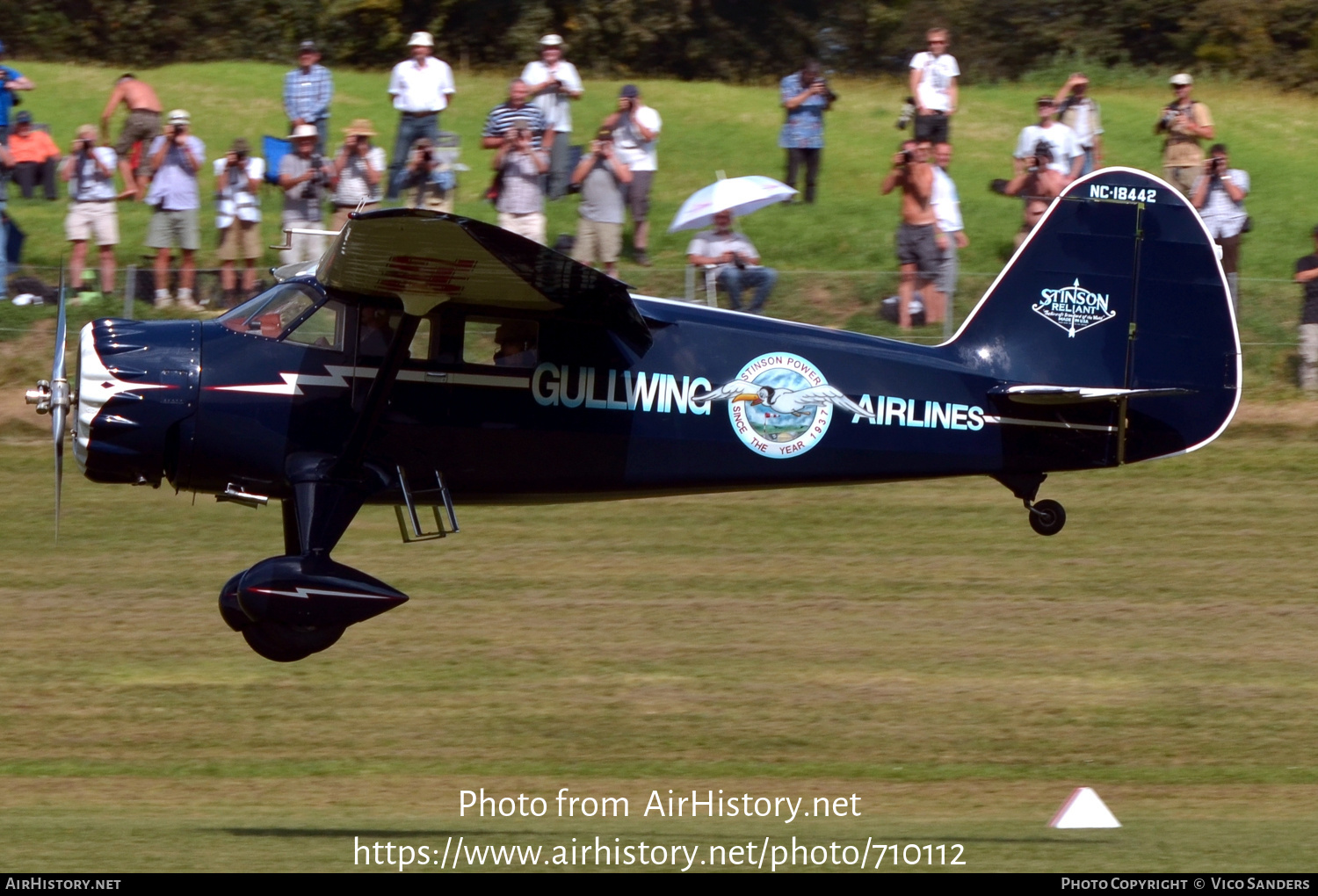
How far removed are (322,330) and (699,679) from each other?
524cm

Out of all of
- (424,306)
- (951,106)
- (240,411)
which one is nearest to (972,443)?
(424,306)

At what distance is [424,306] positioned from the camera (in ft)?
33.4

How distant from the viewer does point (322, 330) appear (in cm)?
1058

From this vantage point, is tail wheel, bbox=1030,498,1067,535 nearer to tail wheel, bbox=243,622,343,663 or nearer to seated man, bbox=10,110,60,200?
tail wheel, bbox=243,622,343,663

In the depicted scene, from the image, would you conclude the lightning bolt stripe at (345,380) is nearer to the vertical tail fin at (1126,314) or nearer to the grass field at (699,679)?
the grass field at (699,679)

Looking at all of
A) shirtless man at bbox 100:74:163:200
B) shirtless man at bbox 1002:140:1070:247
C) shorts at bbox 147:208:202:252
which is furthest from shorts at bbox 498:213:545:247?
shirtless man at bbox 100:74:163:200

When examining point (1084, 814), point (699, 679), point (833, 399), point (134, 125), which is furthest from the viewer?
point (134, 125)

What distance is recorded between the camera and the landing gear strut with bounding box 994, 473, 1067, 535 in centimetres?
1140

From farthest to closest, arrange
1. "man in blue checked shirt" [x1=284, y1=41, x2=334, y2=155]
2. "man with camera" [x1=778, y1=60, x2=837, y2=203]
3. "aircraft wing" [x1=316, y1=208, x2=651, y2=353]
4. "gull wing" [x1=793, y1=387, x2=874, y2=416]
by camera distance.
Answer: "man with camera" [x1=778, y1=60, x2=837, y2=203]
"man in blue checked shirt" [x1=284, y1=41, x2=334, y2=155]
"gull wing" [x1=793, y1=387, x2=874, y2=416]
"aircraft wing" [x1=316, y1=208, x2=651, y2=353]

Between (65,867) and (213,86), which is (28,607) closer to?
(65,867)

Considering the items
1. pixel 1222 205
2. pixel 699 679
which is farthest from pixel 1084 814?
pixel 1222 205

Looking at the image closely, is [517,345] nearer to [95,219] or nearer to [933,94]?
[95,219]

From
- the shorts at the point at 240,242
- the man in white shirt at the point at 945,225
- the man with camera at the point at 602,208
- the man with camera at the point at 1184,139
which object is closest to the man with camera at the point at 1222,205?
the man with camera at the point at 1184,139

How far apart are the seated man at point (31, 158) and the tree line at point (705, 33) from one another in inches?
602
